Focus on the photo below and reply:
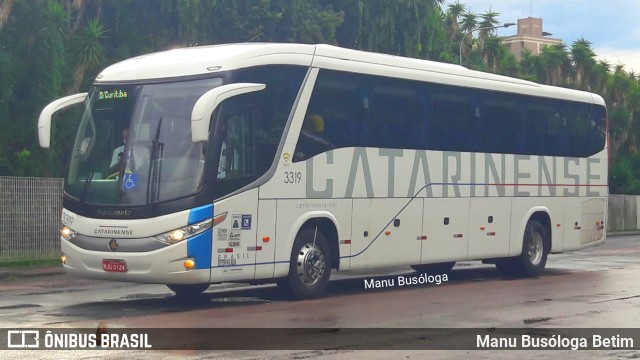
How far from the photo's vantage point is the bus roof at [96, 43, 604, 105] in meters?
15.0

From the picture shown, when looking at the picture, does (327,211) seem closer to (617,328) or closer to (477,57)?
(617,328)

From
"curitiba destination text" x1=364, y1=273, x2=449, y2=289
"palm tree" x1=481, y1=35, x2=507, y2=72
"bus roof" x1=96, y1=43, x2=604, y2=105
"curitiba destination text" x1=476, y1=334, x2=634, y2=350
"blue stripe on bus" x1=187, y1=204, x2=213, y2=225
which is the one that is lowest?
"curitiba destination text" x1=364, y1=273, x2=449, y2=289

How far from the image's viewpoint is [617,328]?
12.7 m

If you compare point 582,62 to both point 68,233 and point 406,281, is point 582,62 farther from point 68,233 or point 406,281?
point 68,233

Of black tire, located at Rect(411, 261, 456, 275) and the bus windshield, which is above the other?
the bus windshield

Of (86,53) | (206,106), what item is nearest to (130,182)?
(206,106)

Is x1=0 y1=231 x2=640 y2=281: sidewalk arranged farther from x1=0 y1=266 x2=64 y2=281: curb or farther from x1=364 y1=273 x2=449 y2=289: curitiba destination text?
x1=364 y1=273 x2=449 y2=289: curitiba destination text

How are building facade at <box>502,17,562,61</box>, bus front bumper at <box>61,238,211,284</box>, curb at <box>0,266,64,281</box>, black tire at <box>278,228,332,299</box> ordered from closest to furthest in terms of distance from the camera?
bus front bumper at <box>61,238,211,284</box>, black tire at <box>278,228,332,299</box>, curb at <box>0,266,64,281</box>, building facade at <box>502,17,562,61</box>

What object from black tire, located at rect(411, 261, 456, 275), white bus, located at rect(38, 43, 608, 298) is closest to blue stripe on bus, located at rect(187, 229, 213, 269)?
white bus, located at rect(38, 43, 608, 298)

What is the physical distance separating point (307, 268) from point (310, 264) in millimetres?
84

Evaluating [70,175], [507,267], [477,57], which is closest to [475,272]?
[507,267]

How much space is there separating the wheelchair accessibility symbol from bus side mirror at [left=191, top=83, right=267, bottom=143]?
1081 mm

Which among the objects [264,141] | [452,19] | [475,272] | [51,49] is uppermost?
[452,19]

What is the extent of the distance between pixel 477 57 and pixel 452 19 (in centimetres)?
539
